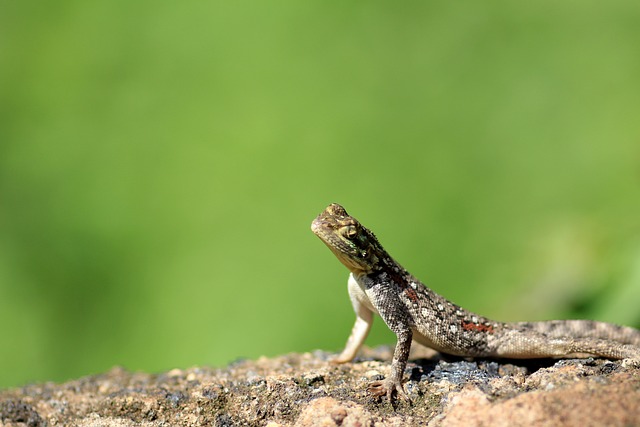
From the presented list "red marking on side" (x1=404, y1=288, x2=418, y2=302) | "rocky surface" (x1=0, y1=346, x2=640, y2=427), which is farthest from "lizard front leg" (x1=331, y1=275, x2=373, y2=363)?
"red marking on side" (x1=404, y1=288, x2=418, y2=302)

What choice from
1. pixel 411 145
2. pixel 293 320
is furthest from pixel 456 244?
pixel 293 320

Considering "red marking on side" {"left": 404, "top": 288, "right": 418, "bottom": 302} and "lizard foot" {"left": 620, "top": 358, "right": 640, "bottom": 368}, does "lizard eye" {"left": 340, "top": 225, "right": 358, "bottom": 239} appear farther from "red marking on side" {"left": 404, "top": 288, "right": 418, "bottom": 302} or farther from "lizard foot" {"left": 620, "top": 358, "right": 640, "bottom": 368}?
"lizard foot" {"left": 620, "top": 358, "right": 640, "bottom": 368}

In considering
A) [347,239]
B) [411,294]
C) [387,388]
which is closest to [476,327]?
[411,294]

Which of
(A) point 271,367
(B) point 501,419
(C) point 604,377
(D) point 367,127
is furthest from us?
(D) point 367,127

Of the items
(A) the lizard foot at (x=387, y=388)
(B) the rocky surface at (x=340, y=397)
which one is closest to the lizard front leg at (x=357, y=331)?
(B) the rocky surface at (x=340, y=397)

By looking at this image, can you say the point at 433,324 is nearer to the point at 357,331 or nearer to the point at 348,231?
the point at 357,331

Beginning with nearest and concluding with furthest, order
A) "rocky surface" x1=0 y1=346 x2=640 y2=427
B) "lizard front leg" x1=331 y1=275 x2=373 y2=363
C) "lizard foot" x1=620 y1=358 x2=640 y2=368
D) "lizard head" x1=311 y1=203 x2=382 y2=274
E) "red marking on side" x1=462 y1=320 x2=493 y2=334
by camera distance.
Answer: "rocky surface" x1=0 y1=346 x2=640 y2=427, "lizard foot" x1=620 y1=358 x2=640 y2=368, "lizard head" x1=311 y1=203 x2=382 y2=274, "red marking on side" x1=462 y1=320 x2=493 y2=334, "lizard front leg" x1=331 y1=275 x2=373 y2=363

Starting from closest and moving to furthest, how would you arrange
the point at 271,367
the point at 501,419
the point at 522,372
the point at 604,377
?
the point at 501,419, the point at 604,377, the point at 522,372, the point at 271,367

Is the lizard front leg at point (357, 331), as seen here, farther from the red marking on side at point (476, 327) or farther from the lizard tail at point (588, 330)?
the lizard tail at point (588, 330)

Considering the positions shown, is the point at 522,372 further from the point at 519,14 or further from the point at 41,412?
the point at 519,14
